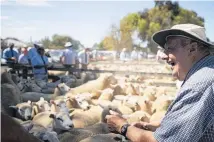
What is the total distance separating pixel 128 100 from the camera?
27.9 feet

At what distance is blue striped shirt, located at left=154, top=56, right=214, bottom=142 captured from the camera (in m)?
2.13

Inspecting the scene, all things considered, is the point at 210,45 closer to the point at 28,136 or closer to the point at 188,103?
the point at 188,103

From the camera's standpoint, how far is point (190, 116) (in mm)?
2141

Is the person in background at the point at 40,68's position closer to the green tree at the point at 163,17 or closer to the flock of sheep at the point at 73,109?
the flock of sheep at the point at 73,109

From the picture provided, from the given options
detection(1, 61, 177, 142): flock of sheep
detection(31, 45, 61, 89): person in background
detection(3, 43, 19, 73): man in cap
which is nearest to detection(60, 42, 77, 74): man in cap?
detection(1, 61, 177, 142): flock of sheep

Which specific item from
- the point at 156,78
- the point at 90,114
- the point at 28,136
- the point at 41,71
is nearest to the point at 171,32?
the point at 28,136

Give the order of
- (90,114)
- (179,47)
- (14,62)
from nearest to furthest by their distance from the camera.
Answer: (179,47)
(90,114)
(14,62)

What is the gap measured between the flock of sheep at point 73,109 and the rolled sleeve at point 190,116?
0.96 m

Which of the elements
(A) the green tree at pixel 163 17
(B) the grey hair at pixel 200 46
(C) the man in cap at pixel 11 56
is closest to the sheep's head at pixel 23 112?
(B) the grey hair at pixel 200 46

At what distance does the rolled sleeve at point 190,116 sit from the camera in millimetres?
2127

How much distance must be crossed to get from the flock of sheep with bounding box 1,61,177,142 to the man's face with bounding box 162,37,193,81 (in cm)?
113

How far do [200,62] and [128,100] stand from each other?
20.5 ft

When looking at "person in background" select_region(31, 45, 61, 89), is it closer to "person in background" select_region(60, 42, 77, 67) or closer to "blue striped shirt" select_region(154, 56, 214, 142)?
"person in background" select_region(60, 42, 77, 67)

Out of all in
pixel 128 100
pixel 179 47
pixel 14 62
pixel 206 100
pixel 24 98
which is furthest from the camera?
pixel 14 62
